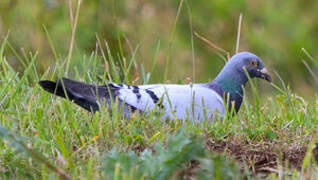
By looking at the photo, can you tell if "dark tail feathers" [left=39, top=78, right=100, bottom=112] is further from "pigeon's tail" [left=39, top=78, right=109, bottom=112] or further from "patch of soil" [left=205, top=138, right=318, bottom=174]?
"patch of soil" [left=205, top=138, right=318, bottom=174]

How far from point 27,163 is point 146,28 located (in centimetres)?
574

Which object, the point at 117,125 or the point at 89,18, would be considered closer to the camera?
the point at 117,125

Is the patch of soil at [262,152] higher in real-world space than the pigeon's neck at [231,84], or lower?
lower

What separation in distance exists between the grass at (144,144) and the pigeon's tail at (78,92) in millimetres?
69

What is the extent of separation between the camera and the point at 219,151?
3.33 m

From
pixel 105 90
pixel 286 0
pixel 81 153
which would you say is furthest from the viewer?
pixel 286 0

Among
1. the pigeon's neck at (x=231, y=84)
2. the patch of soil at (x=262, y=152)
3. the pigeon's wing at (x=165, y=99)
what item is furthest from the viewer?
the pigeon's neck at (x=231, y=84)

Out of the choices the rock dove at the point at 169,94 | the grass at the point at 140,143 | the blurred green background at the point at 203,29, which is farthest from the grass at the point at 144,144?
the blurred green background at the point at 203,29

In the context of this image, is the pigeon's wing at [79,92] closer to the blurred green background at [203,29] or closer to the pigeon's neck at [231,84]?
the pigeon's neck at [231,84]

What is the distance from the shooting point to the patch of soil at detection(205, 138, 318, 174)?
320 centimetres

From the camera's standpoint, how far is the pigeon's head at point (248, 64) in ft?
15.8

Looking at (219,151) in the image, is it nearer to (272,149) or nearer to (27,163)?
(272,149)

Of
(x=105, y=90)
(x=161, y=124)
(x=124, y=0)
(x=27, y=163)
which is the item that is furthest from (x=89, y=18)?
(x=27, y=163)

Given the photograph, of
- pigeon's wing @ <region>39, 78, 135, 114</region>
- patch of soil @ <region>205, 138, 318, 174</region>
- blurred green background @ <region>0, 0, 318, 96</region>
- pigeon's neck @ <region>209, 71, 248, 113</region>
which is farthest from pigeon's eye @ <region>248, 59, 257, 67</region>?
blurred green background @ <region>0, 0, 318, 96</region>
